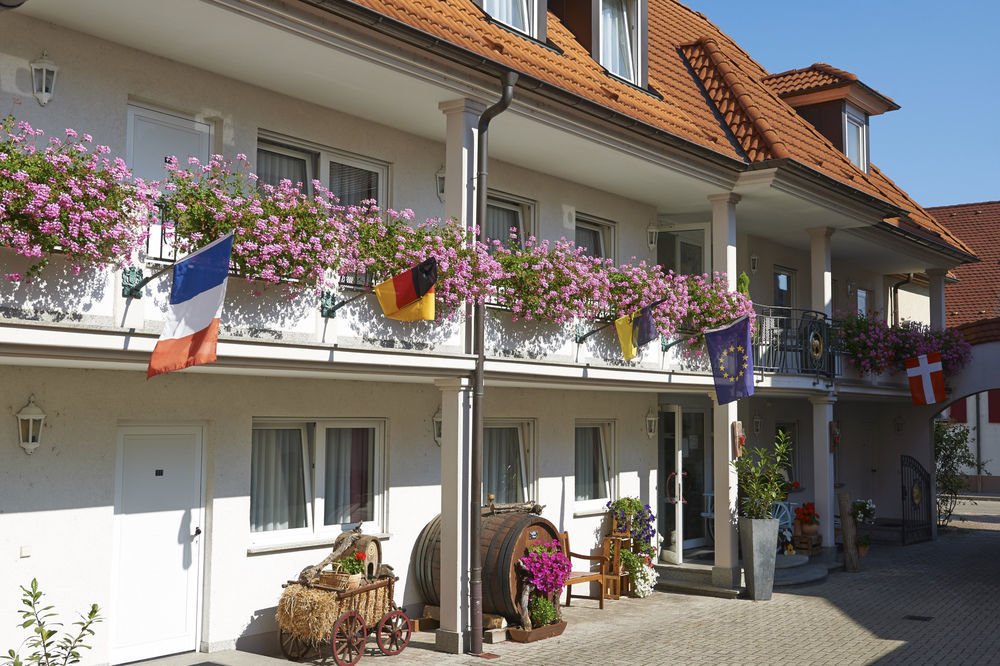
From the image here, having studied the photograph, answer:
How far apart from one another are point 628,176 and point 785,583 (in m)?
6.68

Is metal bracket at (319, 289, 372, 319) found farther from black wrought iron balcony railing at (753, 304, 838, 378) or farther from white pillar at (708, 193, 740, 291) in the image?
black wrought iron balcony railing at (753, 304, 838, 378)

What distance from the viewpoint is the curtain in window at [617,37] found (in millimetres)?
15305

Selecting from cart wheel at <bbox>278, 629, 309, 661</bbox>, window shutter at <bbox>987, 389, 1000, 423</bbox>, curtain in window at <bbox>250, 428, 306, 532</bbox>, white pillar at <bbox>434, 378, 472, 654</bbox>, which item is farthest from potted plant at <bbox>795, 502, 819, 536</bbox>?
window shutter at <bbox>987, 389, 1000, 423</bbox>

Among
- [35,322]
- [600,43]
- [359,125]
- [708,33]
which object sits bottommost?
[35,322]

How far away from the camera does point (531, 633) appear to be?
11.1 m

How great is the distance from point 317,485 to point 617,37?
343 inches

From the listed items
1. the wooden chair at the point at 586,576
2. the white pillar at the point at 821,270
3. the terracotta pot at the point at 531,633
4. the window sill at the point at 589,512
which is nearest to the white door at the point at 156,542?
the terracotta pot at the point at 531,633

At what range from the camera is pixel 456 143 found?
10609 millimetres

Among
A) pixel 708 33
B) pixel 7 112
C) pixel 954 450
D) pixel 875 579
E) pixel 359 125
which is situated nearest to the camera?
pixel 7 112

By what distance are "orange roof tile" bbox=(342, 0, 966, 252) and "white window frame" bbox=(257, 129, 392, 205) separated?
1812 millimetres

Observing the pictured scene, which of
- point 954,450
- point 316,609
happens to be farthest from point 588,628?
point 954,450

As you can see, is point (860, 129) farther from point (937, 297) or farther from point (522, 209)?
point (522, 209)

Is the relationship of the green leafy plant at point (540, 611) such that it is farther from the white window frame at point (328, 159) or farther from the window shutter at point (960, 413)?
the window shutter at point (960, 413)

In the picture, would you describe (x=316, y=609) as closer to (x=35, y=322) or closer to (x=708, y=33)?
(x=35, y=322)
